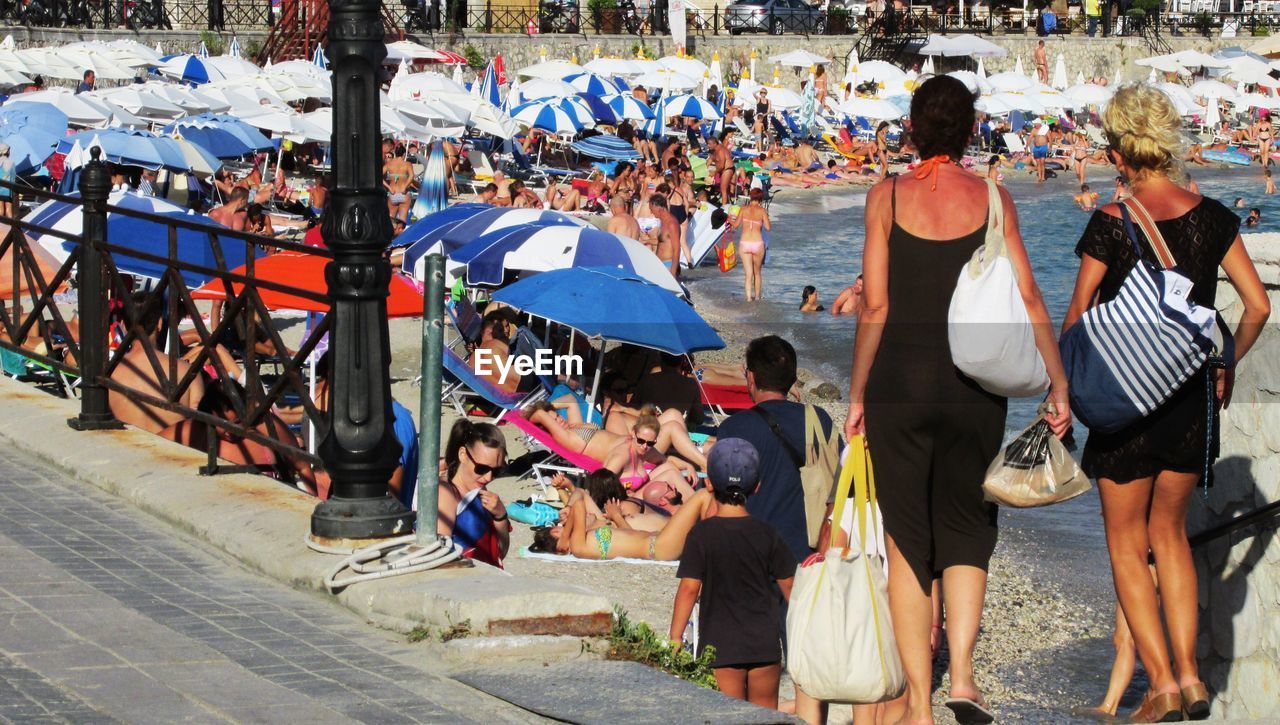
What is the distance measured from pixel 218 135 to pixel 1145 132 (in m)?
20.7

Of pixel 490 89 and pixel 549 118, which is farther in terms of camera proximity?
pixel 490 89

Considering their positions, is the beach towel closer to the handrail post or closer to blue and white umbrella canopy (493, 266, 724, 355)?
the handrail post

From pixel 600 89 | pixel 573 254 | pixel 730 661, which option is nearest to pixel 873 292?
pixel 730 661

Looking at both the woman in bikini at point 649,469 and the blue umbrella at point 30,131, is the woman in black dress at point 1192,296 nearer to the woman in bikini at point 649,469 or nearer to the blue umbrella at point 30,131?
the woman in bikini at point 649,469

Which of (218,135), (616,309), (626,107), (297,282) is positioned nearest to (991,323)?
(297,282)

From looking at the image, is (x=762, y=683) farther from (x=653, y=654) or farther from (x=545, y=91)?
(x=545, y=91)

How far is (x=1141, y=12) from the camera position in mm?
60469

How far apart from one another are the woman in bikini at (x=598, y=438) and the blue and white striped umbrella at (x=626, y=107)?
2570 centimetres

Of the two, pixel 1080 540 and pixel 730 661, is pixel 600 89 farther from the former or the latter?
pixel 730 661

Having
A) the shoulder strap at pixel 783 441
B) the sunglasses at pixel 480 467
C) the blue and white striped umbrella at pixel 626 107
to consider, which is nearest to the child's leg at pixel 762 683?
the shoulder strap at pixel 783 441

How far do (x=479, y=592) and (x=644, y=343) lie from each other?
675cm

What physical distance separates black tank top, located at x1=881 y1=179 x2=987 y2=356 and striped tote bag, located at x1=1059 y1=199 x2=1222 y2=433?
45cm

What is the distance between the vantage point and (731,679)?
17.0 ft

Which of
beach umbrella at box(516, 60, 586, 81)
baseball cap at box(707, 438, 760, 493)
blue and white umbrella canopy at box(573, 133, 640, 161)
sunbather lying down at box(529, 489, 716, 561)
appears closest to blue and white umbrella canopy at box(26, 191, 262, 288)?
sunbather lying down at box(529, 489, 716, 561)
